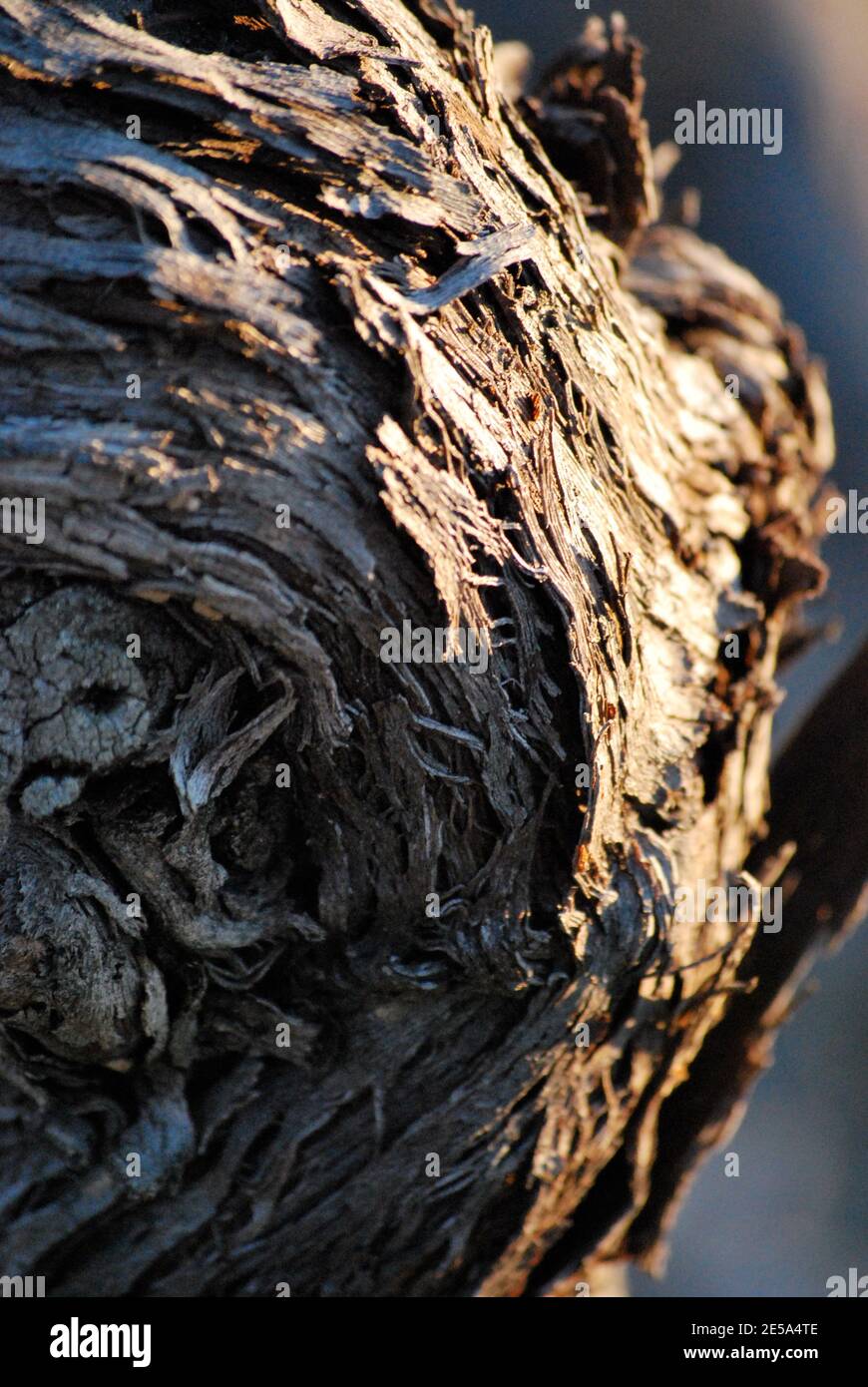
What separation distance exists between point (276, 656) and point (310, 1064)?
720mm

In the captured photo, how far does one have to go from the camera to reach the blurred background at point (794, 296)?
347 centimetres

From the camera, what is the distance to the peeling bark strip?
56.8 inches

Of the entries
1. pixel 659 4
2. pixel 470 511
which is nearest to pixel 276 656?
pixel 470 511

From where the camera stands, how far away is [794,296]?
369cm

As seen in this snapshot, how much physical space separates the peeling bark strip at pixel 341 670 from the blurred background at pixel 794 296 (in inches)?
61.3

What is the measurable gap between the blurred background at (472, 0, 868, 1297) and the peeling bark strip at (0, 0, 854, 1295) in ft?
5.11

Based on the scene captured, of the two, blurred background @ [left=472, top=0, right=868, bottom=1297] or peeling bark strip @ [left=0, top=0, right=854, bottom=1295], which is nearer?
peeling bark strip @ [left=0, top=0, right=854, bottom=1295]

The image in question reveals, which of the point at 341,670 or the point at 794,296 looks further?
Result: the point at 794,296

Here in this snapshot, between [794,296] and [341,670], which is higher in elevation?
[794,296]

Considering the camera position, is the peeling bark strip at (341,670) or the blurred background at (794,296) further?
the blurred background at (794,296)

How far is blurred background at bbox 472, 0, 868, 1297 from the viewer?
3471 millimetres

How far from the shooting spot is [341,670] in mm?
1558

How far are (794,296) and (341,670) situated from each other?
9.23 feet

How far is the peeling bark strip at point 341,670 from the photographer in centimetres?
144
